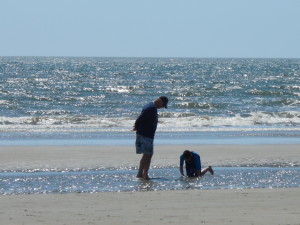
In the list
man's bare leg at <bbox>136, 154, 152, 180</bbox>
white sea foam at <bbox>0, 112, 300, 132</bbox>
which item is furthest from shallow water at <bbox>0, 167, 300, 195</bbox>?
white sea foam at <bbox>0, 112, 300, 132</bbox>

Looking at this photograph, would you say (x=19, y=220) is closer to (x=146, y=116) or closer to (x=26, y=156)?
(x=146, y=116)

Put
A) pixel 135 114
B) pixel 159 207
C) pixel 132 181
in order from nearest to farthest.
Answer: pixel 159 207
pixel 132 181
pixel 135 114

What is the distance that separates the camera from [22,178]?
12234 mm

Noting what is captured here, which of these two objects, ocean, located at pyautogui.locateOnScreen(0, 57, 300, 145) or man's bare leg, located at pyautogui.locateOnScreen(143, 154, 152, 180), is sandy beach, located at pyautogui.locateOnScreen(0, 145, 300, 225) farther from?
ocean, located at pyautogui.locateOnScreen(0, 57, 300, 145)

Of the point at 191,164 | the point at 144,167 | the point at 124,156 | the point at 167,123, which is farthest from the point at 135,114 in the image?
the point at 144,167

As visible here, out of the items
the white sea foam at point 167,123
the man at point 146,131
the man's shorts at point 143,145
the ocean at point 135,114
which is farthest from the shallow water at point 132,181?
the white sea foam at point 167,123

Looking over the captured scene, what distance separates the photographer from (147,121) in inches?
481

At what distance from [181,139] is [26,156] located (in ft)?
17.2

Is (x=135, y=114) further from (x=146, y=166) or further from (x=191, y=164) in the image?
(x=146, y=166)

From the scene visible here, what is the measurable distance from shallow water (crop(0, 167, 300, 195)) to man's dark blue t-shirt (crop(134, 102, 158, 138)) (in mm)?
729

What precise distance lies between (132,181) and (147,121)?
982 mm

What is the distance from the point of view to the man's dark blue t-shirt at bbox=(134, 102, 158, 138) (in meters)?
12.2

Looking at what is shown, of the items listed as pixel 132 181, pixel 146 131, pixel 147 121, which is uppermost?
pixel 147 121

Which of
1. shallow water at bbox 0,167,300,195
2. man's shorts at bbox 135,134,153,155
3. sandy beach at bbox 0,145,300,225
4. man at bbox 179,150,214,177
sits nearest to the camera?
A: sandy beach at bbox 0,145,300,225
